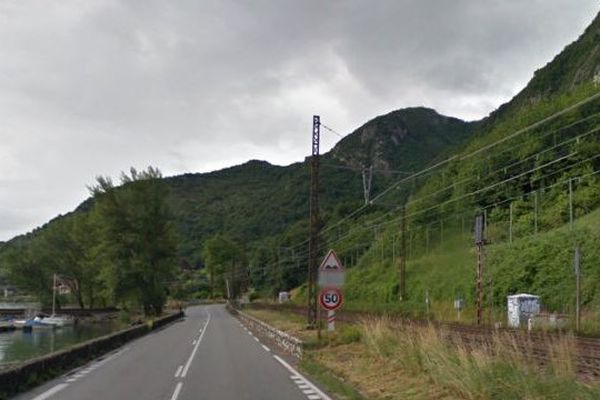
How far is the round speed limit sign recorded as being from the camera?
22719 millimetres

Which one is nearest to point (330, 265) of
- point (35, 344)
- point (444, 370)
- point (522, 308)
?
point (444, 370)

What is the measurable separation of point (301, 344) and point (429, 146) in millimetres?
101627

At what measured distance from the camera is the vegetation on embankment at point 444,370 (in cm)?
1003

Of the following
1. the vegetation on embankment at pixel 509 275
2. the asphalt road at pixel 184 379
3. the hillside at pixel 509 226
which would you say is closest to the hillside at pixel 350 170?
the hillside at pixel 509 226

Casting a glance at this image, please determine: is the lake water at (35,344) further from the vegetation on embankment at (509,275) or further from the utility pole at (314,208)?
the vegetation on embankment at (509,275)

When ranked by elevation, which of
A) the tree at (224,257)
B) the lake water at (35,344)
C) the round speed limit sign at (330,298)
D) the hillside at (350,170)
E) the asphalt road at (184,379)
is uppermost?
the hillside at (350,170)

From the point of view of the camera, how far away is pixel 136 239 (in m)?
79.6

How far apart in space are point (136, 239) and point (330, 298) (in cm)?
5985

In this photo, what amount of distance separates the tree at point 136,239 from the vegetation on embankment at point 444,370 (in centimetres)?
5993

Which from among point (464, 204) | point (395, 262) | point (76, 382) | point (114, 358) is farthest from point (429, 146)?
point (76, 382)

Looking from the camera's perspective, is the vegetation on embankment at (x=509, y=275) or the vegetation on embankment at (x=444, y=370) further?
the vegetation on embankment at (x=509, y=275)

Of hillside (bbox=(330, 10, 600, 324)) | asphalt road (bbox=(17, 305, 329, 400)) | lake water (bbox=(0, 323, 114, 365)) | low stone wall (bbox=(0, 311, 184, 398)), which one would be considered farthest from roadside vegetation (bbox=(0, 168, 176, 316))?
asphalt road (bbox=(17, 305, 329, 400))

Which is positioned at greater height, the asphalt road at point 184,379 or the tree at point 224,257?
the tree at point 224,257

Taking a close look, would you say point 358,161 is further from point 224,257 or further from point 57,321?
point 224,257
